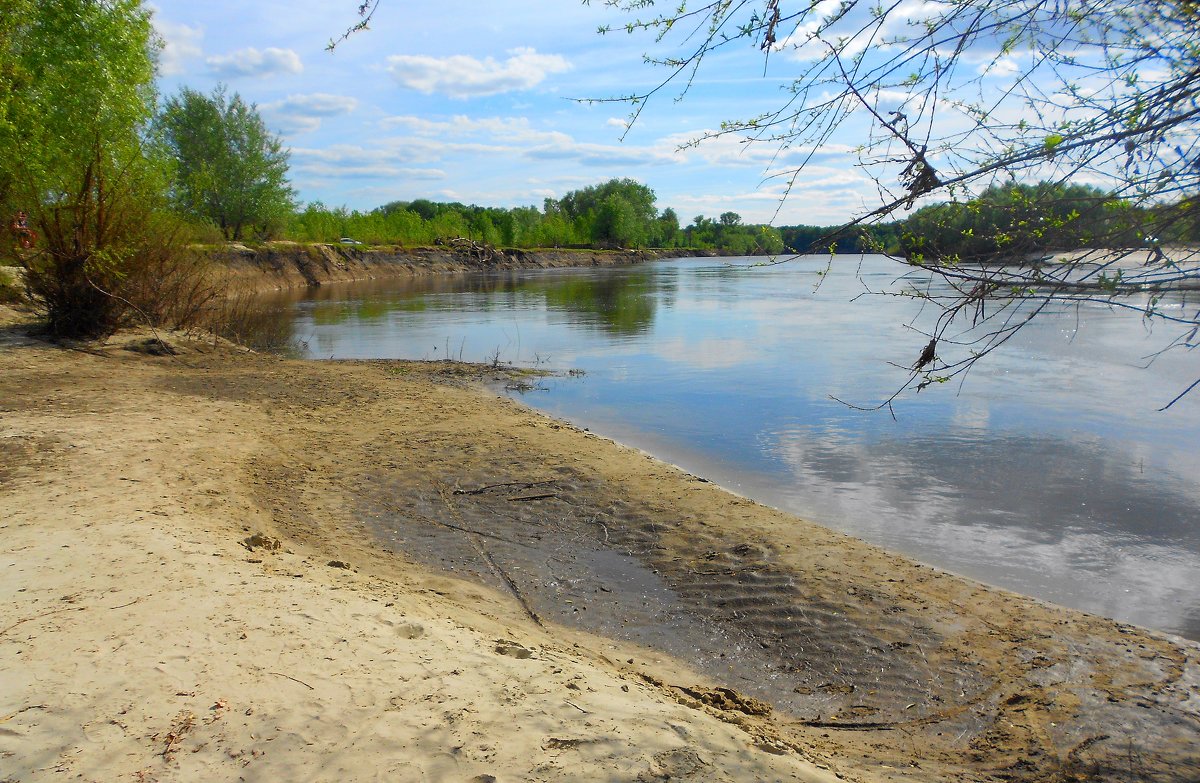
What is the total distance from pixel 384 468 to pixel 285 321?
2188 centimetres

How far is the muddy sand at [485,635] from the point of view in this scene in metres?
3.38

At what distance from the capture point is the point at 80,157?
48.2 ft

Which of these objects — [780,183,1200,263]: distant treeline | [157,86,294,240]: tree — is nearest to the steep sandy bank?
[157,86,294,240]: tree

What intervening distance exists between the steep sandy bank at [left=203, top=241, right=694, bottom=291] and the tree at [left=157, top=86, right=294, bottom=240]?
2.85m

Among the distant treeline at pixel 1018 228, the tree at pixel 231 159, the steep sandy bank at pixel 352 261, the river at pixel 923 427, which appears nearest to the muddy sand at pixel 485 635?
the river at pixel 923 427

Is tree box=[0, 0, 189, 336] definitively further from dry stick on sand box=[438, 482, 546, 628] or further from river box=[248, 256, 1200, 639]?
dry stick on sand box=[438, 482, 546, 628]

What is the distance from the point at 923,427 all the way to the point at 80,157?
53.3ft

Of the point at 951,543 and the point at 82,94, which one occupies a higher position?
the point at 82,94

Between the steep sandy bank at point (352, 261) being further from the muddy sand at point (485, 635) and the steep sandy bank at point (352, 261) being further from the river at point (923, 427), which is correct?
the muddy sand at point (485, 635)

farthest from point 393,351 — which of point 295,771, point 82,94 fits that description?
point 295,771

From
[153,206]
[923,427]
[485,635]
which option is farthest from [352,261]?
[485,635]

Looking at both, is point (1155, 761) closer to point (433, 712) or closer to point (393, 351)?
point (433, 712)

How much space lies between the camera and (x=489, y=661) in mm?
4195

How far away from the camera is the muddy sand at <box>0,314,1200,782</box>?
11.1ft
